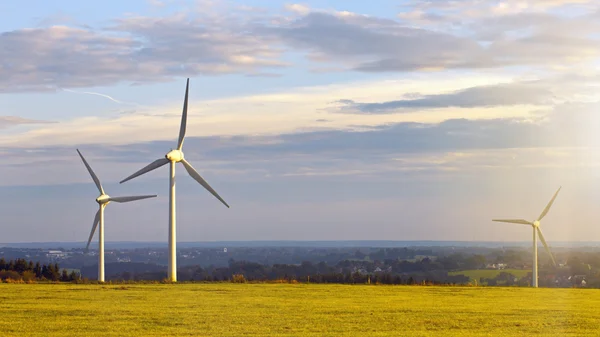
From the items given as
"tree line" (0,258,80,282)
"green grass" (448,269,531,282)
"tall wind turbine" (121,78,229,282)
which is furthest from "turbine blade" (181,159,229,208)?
"green grass" (448,269,531,282)

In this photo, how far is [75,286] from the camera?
5331 cm

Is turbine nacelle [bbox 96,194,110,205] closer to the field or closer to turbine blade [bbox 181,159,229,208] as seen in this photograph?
turbine blade [bbox 181,159,229,208]

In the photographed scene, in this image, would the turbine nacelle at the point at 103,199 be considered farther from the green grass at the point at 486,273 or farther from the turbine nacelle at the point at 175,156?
the green grass at the point at 486,273

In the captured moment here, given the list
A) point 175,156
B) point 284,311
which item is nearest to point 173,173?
point 175,156

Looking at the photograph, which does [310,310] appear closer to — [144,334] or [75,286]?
[144,334]

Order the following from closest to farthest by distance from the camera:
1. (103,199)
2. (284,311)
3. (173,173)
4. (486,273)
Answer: (284,311) < (173,173) < (103,199) < (486,273)

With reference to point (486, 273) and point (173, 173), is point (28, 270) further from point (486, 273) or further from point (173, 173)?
point (486, 273)

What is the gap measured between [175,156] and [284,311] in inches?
1363

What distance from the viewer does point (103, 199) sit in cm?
7925

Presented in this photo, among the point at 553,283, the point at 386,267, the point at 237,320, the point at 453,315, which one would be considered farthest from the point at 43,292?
the point at 386,267

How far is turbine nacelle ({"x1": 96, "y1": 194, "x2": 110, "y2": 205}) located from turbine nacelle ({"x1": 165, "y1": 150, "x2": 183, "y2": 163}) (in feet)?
35.8

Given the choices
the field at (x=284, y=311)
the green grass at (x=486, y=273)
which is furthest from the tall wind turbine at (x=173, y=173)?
the green grass at (x=486, y=273)

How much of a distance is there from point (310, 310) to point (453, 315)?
640cm

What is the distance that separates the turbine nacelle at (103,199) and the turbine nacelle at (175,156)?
10.9 meters
